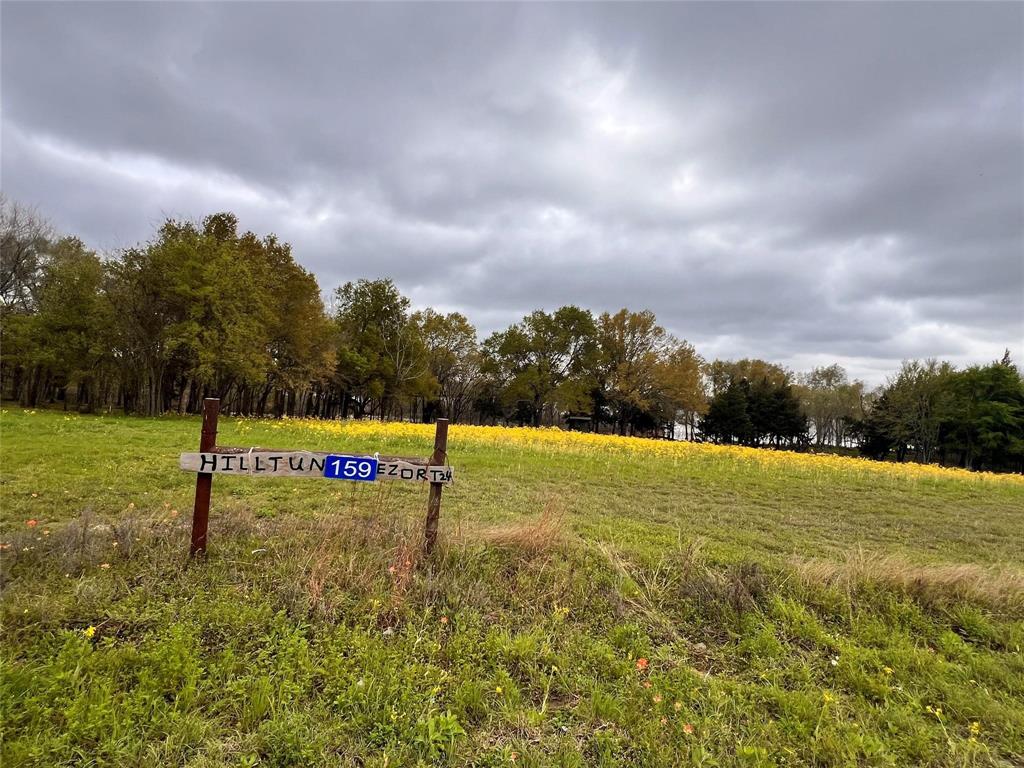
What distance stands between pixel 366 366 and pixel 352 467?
38.3 meters

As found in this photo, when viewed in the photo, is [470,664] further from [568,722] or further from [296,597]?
[296,597]

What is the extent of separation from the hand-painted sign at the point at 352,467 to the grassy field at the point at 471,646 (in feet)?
2.55

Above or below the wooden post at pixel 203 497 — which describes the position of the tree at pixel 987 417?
above

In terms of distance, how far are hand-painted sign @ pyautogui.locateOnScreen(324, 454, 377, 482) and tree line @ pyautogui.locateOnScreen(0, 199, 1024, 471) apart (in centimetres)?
2462

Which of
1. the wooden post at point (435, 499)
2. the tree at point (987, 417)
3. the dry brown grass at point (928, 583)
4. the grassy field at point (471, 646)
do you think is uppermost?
the tree at point (987, 417)

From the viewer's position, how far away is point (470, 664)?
335 cm

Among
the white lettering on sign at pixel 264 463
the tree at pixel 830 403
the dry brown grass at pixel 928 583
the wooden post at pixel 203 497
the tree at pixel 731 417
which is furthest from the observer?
the tree at pixel 830 403

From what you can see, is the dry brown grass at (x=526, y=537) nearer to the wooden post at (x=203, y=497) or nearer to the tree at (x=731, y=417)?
the wooden post at (x=203, y=497)

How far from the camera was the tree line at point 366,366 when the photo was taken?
25.4m

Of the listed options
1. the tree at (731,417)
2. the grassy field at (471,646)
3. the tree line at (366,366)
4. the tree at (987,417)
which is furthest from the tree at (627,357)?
the grassy field at (471,646)

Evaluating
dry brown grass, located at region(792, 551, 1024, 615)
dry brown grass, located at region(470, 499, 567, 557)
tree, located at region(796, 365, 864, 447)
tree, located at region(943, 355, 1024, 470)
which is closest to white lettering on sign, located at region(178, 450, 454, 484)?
dry brown grass, located at region(470, 499, 567, 557)

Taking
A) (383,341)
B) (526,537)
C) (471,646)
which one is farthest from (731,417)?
(471,646)

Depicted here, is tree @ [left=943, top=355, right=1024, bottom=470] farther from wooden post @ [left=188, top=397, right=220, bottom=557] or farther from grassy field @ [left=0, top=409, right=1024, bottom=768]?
wooden post @ [left=188, top=397, right=220, bottom=557]

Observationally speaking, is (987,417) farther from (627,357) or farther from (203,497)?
(203,497)
